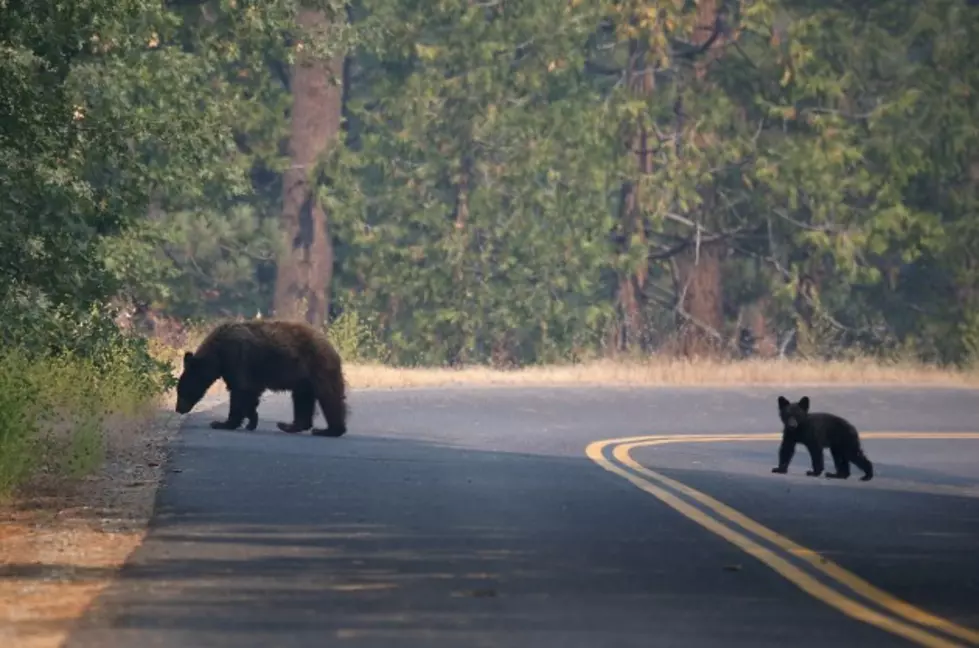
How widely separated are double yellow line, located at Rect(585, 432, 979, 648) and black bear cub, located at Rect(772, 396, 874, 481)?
1161 mm

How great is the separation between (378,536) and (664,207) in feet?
119

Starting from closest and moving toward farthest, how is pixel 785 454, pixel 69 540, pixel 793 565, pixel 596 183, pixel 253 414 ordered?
pixel 793 565, pixel 69 540, pixel 785 454, pixel 253 414, pixel 596 183

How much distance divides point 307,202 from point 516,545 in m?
38.0

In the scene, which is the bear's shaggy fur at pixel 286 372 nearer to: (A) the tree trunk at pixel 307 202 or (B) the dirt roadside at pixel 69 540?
(B) the dirt roadside at pixel 69 540

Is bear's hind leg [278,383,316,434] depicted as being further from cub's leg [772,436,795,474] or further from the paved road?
cub's leg [772,436,795,474]

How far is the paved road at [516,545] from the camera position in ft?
37.9

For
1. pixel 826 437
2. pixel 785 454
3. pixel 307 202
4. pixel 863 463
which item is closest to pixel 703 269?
pixel 307 202

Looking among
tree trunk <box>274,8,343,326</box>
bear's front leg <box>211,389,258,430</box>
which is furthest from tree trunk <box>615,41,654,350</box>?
bear's front leg <box>211,389,258,430</box>

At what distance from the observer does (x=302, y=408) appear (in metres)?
27.1

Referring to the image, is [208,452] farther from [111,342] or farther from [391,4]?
[391,4]

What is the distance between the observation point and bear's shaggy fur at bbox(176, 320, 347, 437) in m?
26.6

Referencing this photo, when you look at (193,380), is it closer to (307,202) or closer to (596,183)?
(596,183)

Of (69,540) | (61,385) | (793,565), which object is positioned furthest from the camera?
(61,385)

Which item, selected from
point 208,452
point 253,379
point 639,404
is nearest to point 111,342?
point 253,379
